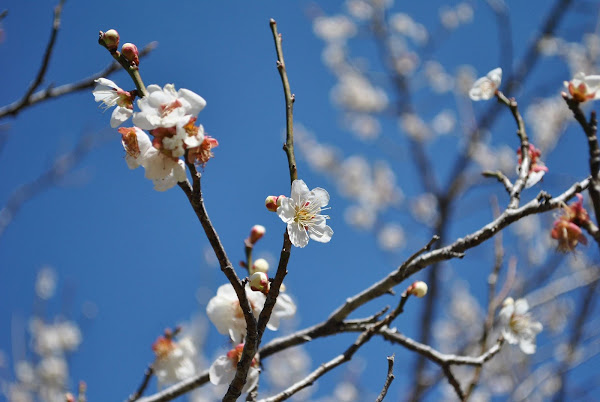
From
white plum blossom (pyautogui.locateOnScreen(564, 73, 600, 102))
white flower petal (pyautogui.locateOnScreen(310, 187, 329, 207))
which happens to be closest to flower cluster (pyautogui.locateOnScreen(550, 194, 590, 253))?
white plum blossom (pyautogui.locateOnScreen(564, 73, 600, 102))

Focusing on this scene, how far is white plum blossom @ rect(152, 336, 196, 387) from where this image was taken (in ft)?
5.95

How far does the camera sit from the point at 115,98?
1.12 m

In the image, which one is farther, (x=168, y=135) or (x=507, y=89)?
(x=507, y=89)

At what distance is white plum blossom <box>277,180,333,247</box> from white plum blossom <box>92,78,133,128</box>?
1.25ft

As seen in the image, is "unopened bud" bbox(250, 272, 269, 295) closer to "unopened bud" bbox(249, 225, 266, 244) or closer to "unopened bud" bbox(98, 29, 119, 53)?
"unopened bud" bbox(249, 225, 266, 244)

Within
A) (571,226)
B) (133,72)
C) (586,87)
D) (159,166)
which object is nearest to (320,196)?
(159,166)

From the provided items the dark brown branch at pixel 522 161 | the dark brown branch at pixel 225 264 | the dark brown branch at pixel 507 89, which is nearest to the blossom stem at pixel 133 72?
the dark brown branch at pixel 225 264

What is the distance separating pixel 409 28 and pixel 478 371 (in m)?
7.48

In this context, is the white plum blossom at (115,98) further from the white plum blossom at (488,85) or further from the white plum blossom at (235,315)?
the white plum blossom at (488,85)

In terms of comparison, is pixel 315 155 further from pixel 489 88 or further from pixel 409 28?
pixel 489 88

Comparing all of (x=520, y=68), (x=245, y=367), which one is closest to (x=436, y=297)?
(x=520, y=68)

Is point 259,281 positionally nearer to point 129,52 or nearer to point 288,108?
point 288,108

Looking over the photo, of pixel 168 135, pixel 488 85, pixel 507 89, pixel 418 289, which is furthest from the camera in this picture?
pixel 507 89

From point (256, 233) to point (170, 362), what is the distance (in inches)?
29.6
